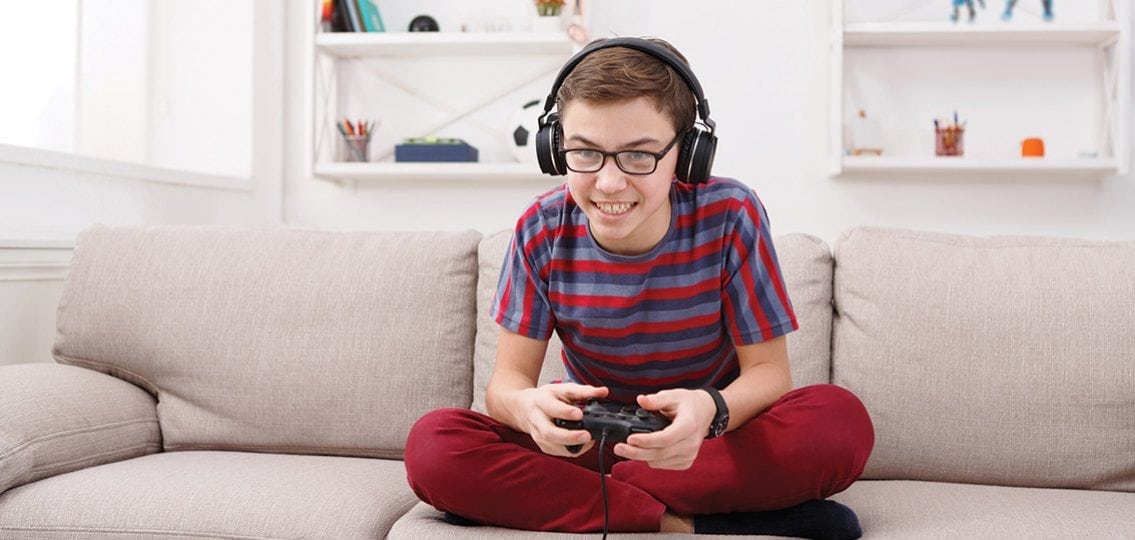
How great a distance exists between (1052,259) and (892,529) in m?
0.60

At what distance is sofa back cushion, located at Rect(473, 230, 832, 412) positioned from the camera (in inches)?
66.0

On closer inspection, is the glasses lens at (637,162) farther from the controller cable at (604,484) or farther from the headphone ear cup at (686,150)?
the controller cable at (604,484)

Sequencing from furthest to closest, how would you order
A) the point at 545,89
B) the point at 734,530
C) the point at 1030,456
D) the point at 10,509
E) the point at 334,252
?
the point at 545,89, the point at 334,252, the point at 1030,456, the point at 10,509, the point at 734,530

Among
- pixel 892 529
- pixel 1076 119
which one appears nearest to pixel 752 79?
pixel 1076 119

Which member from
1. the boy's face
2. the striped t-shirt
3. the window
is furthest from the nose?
the window

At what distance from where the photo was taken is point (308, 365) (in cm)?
174

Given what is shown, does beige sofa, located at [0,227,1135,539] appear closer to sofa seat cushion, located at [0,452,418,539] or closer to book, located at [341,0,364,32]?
sofa seat cushion, located at [0,452,418,539]

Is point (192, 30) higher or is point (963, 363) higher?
point (192, 30)

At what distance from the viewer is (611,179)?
4.00 ft

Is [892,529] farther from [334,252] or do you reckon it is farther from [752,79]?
[752,79]

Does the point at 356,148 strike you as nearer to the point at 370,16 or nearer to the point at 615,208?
the point at 370,16

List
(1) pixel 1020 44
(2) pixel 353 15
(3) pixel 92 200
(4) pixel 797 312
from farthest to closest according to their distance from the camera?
1. (2) pixel 353 15
2. (1) pixel 1020 44
3. (3) pixel 92 200
4. (4) pixel 797 312

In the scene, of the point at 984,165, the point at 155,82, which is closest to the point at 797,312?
the point at 984,165

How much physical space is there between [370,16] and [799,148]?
3.82ft
